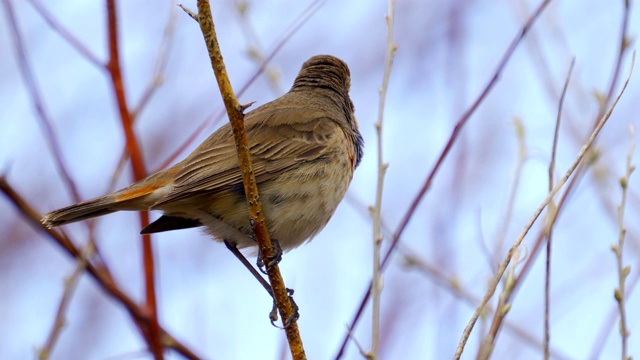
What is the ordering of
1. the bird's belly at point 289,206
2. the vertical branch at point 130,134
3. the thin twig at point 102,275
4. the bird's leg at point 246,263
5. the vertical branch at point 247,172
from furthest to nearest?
the bird's leg at point 246,263, the bird's belly at point 289,206, the vertical branch at point 130,134, the thin twig at point 102,275, the vertical branch at point 247,172

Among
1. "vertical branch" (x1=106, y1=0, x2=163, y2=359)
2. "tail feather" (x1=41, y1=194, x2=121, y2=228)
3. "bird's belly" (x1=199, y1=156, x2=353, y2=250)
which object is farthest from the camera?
"bird's belly" (x1=199, y1=156, x2=353, y2=250)

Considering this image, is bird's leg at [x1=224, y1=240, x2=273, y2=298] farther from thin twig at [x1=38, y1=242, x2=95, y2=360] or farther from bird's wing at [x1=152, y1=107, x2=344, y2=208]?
thin twig at [x1=38, y1=242, x2=95, y2=360]

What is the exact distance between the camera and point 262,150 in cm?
488

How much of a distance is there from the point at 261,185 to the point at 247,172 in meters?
1.37

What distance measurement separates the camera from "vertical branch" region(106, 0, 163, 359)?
330 cm

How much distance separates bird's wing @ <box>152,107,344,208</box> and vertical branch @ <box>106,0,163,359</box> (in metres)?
0.78

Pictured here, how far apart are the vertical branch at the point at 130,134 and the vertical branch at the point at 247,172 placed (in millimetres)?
499

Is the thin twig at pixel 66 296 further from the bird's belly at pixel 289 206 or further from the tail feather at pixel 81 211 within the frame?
the bird's belly at pixel 289 206

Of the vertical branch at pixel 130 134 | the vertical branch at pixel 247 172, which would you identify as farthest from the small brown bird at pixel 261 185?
the vertical branch at pixel 247 172

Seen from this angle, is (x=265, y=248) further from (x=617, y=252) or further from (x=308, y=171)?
(x=617, y=252)

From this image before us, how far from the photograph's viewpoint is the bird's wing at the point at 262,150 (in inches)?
177

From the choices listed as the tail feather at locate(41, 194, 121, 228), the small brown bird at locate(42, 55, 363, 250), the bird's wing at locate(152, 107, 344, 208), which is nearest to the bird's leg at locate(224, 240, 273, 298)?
the small brown bird at locate(42, 55, 363, 250)

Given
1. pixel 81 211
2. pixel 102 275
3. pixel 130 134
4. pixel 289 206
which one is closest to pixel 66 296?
pixel 102 275

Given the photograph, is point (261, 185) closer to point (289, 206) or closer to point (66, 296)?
point (289, 206)
